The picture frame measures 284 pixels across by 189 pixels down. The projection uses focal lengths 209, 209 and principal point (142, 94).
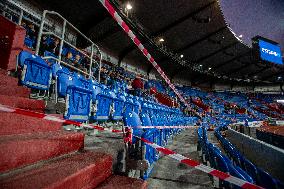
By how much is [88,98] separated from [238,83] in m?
32.2

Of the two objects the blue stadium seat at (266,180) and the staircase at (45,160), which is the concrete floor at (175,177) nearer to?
the blue stadium seat at (266,180)

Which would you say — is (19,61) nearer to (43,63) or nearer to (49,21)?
(43,63)

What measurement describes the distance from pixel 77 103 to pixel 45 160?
1586mm

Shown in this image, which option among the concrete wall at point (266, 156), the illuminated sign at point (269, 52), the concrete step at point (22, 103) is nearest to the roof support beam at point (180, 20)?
the illuminated sign at point (269, 52)

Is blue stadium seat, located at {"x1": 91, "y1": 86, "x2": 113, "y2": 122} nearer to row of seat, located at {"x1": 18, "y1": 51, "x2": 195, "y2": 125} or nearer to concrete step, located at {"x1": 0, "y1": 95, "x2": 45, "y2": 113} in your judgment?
row of seat, located at {"x1": 18, "y1": 51, "x2": 195, "y2": 125}

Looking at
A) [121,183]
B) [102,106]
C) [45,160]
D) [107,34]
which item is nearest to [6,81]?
[45,160]

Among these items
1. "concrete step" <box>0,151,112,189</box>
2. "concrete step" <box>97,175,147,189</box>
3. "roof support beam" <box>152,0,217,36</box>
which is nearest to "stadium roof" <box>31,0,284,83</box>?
"roof support beam" <box>152,0,217,36</box>

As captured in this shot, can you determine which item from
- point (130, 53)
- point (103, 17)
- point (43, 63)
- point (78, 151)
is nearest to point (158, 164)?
point (78, 151)

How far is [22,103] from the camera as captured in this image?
94.0 inches

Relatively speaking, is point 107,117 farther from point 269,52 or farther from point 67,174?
point 269,52

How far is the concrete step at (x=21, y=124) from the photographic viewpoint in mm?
1631

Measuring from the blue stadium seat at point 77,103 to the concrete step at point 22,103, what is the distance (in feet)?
1.16

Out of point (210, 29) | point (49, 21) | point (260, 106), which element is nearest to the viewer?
point (49, 21)

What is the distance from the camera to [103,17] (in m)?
11.8
